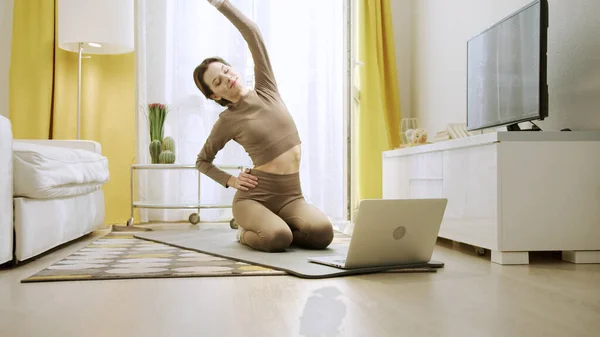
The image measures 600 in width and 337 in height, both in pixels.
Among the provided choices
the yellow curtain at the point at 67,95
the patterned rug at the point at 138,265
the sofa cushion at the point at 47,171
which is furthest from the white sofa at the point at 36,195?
the yellow curtain at the point at 67,95

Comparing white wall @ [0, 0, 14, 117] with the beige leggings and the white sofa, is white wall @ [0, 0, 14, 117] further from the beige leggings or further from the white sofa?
the beige leggings

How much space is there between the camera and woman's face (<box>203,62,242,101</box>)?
2.91 metres

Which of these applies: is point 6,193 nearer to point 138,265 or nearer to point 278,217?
point 138,265

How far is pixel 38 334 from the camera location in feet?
4.33

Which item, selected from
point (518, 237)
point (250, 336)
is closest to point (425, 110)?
point (518, 237)

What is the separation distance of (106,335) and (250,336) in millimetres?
306

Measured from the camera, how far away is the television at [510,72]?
253cm

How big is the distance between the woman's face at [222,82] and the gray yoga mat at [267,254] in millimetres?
718

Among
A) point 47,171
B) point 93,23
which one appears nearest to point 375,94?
point 93,23

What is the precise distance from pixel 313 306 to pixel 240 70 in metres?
3.67

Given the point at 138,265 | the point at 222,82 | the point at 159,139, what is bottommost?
the point at 138,265

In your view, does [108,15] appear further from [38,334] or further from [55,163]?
[38,334]

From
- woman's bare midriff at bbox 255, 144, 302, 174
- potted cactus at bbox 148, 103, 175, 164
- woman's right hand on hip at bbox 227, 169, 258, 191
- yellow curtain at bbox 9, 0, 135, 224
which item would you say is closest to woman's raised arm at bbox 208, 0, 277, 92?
woman's bare midriff at bbox 255, 144, 302, 174

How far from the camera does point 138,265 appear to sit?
2346 mm
